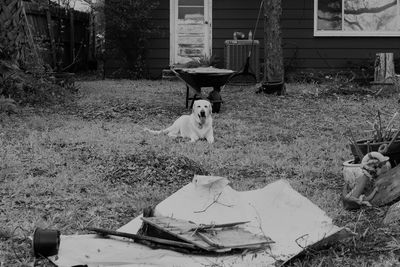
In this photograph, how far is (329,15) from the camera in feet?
52.3

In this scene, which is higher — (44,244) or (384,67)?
(384,67)

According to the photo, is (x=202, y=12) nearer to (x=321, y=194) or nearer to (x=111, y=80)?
(x=111, y=80)

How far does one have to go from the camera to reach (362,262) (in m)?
3.29

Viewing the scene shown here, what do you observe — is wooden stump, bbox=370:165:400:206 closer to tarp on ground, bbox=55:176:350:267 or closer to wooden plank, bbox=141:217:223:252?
tarp on ground, bbox=55:176:350:267

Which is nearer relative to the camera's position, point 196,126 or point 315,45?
point 196,126

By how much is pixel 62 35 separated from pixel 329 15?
22.1 feet

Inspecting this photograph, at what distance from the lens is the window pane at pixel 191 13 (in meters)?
16.0

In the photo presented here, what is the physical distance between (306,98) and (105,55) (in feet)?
20.3

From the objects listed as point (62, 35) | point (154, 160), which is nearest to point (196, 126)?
point (154, 160)

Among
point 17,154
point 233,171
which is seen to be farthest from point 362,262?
point 17,154

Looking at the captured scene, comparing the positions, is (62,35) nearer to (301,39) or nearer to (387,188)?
(301,39)

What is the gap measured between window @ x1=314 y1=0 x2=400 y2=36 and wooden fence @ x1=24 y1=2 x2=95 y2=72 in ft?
19.4

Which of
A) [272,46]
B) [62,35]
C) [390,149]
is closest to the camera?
[390,149]

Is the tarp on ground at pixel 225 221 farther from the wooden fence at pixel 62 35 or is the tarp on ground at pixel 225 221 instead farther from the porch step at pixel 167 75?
the porch step at pixel 167 75
